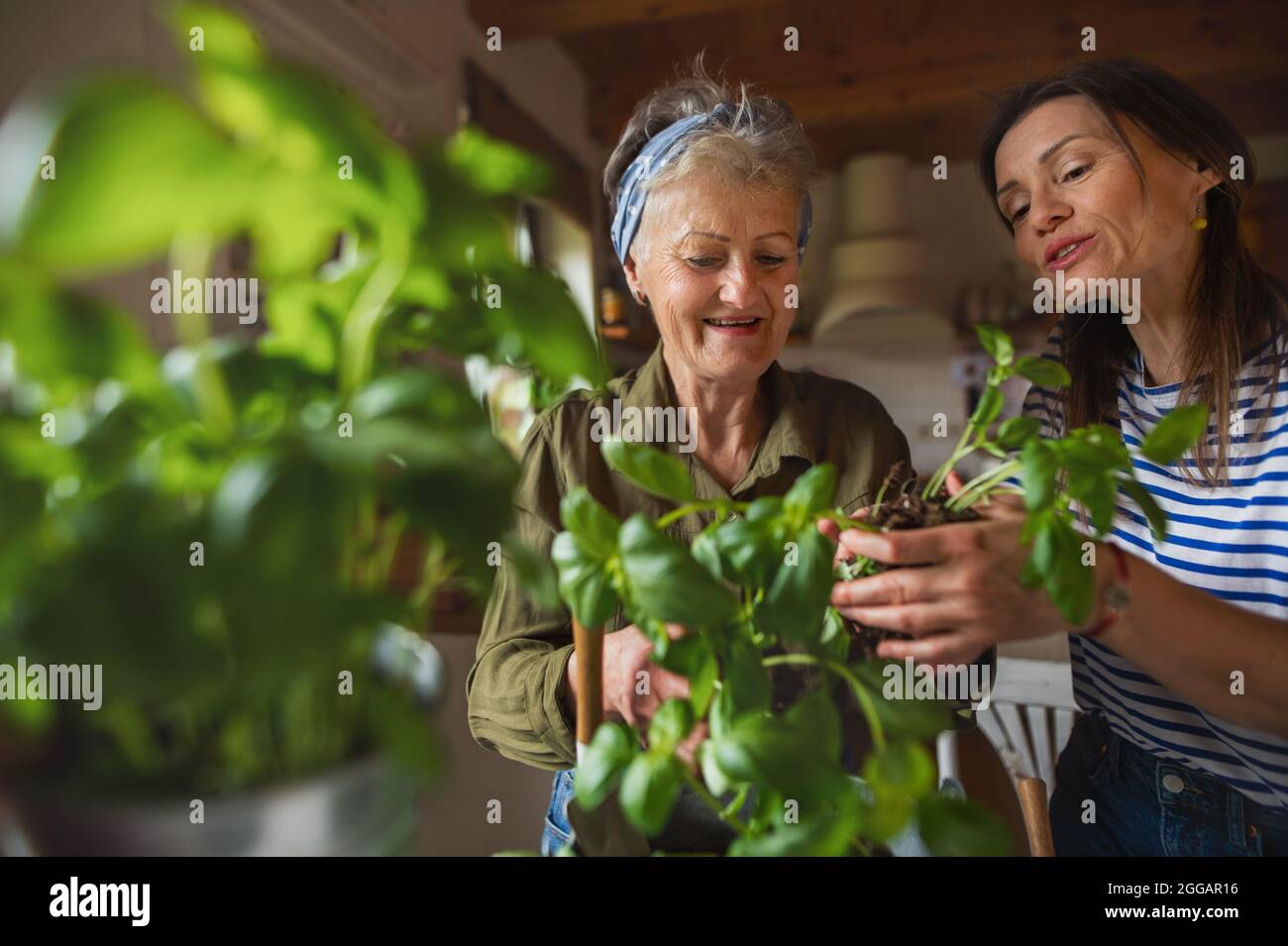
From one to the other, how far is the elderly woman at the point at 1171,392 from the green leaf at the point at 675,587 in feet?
1.90

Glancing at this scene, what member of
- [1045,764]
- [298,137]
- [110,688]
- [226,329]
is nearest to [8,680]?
[110,688]

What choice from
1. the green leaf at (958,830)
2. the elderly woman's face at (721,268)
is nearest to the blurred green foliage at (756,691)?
the green leaf at (958,830)

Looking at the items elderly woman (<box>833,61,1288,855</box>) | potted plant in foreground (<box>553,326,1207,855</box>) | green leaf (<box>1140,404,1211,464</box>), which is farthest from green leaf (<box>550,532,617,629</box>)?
elderly woman (<box>833,61,1288,855</box>)

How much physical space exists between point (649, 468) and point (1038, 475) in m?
0.20

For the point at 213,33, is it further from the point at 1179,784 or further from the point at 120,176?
the point at 1179,784

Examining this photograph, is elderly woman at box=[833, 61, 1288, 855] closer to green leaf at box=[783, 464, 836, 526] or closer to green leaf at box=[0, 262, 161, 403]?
green leaf at box=[783, 464, 836, 526]

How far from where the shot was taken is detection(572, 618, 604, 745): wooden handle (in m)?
0.49

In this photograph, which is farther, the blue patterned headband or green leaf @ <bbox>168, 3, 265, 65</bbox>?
the blue patterned headband

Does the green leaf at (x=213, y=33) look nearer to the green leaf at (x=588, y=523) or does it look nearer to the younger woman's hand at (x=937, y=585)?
the green leaf at (x=588, y=523)

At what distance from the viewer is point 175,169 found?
0.22 meters

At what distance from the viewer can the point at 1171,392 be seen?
0.90 meters

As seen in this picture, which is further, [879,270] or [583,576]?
[879,270]

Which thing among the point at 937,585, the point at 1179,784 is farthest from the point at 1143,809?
the point at 937,585

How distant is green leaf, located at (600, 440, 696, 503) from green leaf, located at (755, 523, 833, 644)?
82 mm
